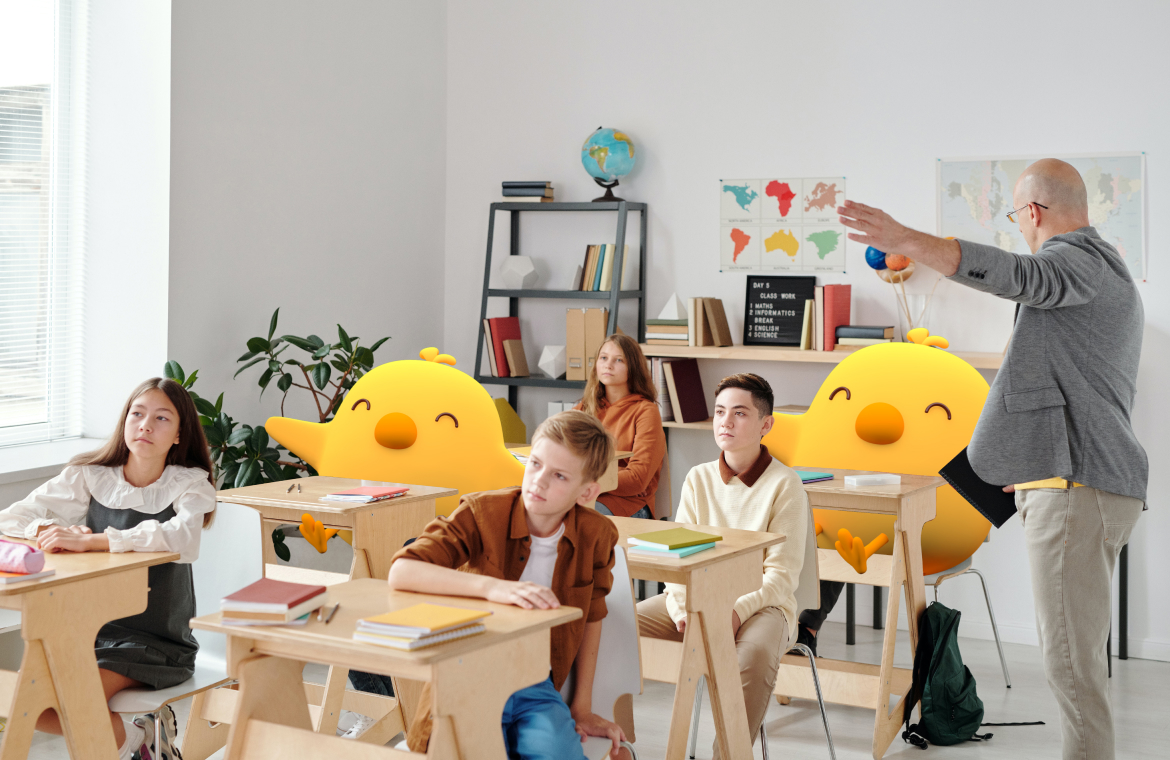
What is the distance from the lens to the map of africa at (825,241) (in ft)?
15.1

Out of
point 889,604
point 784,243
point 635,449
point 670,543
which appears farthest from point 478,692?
point 784,243

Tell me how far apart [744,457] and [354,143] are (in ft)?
9.23

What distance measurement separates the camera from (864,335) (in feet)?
14.3

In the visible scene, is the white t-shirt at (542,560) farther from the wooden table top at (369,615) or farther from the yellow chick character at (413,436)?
the yellow chick character at (413,436)

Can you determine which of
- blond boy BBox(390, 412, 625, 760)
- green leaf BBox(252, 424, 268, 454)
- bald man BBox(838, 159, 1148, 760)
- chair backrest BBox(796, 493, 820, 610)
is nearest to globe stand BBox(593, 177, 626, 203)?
green leaf BBox(252, 424, 268, 454)

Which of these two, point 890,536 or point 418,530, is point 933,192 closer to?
point 890,536

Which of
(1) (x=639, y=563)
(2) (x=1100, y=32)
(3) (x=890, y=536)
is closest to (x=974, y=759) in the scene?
(3) (x=890, y=536)

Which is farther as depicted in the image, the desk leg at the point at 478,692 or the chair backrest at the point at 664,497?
the chair backrest at the point at 664,497

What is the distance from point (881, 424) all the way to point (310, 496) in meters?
1.91

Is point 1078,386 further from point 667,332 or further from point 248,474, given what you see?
point 248,474

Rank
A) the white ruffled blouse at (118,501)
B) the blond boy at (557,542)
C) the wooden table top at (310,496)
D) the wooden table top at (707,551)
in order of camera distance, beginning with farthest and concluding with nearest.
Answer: the wooden table top at (310,496) → the white ruffled blouse at (118,501) → the wooden table top at (707,551) → the blond boy at (557,542)

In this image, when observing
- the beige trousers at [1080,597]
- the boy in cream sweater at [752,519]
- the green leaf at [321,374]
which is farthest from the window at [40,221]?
the beige trousers at [1080,597]

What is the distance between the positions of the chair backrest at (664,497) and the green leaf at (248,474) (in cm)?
159

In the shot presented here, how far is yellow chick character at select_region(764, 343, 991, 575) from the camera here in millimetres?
3621
